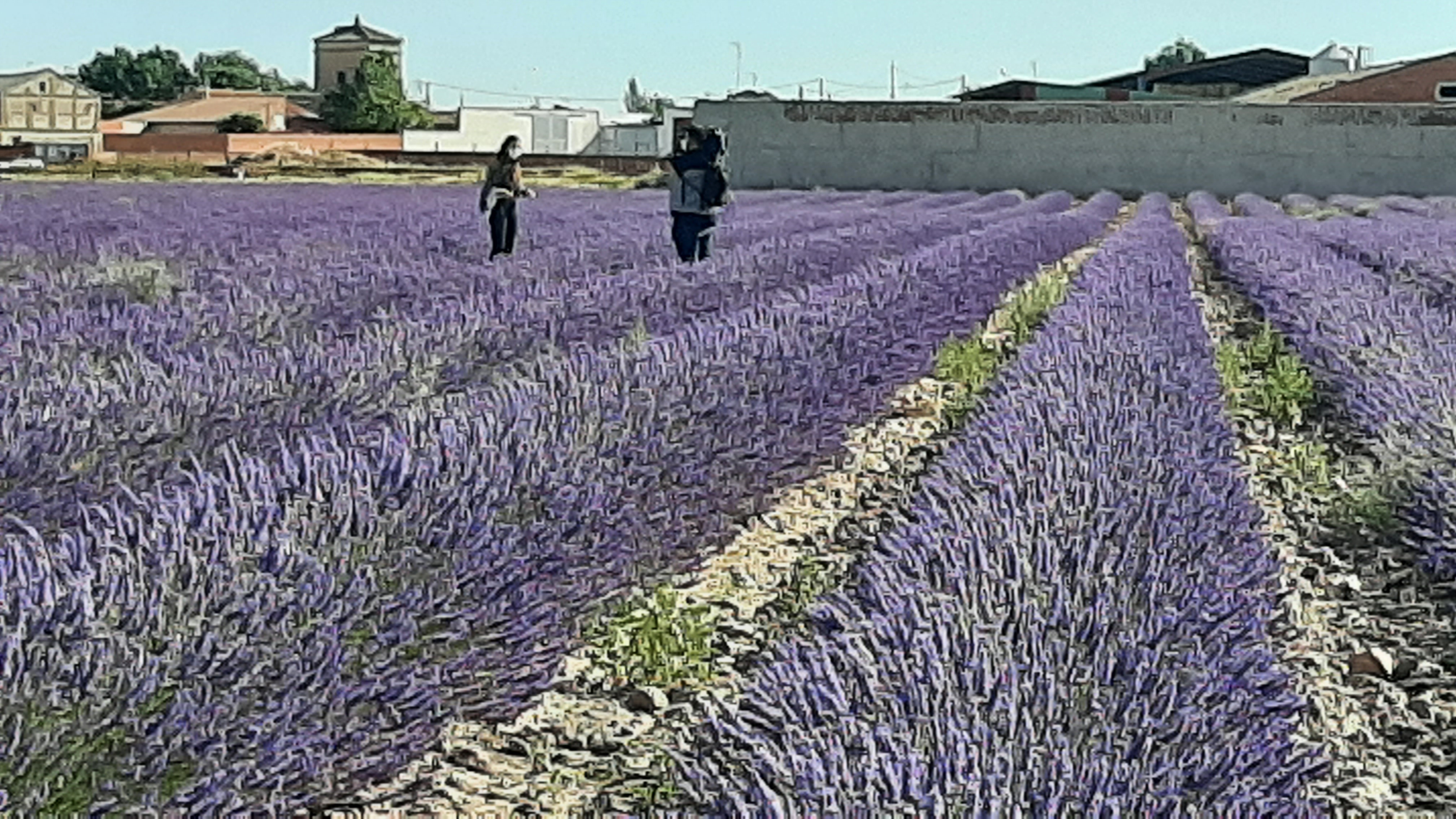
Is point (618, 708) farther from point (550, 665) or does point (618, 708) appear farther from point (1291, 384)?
point (1291, 384)

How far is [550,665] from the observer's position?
4027mm

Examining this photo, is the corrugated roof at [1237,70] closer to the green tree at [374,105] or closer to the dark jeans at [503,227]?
the green tree at [374,105]

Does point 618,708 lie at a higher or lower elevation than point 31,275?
lower

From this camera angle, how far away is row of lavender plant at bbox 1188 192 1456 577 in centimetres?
518

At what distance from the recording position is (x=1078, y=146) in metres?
34.4

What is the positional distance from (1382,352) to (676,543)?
379 centimetres

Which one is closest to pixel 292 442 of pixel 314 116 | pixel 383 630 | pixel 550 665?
pixel 550 665

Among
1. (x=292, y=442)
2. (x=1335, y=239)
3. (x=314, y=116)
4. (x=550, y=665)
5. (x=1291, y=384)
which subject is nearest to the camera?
(x=550, y=665)

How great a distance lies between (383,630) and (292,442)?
1.88 metres

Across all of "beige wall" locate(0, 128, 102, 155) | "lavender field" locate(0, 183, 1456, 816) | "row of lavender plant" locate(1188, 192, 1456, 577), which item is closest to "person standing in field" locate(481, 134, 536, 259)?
"lavender field" locate(0, 183, 1456, 816)

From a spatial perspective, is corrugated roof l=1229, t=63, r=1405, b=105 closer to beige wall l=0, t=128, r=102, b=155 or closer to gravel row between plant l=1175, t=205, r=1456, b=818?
beige wall l=0, t=128, r=102, b=155

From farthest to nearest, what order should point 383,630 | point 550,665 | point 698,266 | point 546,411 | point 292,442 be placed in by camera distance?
point 698,266, point 292,442, point 546,411, point 550,665, point 383,630

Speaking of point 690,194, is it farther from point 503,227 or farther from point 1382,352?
point 1382,352

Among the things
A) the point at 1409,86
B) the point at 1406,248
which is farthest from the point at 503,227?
the point at 1409,86
